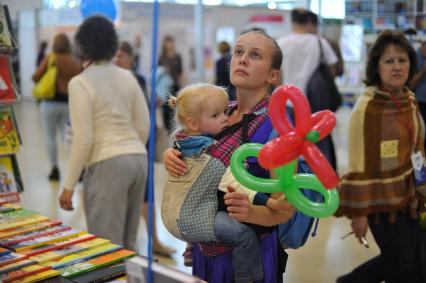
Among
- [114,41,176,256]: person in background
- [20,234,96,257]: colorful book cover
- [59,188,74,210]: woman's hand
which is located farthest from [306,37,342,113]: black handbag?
[20,234,96,257]: colorful book cover

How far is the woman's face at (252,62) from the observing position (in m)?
1.69

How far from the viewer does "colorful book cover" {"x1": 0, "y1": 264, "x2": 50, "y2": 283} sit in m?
1.67

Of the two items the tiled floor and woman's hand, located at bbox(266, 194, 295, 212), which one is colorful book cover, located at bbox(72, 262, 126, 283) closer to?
woman's hand, located at bbox(266, 194, 295, 212)

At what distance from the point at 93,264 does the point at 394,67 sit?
1.51 m

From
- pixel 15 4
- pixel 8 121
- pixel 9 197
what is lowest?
pixel 9 197

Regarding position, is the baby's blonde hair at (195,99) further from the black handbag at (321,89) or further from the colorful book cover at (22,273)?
the black handbag at (321,89)

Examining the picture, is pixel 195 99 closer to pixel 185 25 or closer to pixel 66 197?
pixel 66 197

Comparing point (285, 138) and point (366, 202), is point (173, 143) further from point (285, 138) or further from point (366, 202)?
point (366, 202)

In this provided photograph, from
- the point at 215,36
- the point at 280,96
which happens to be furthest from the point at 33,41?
the point at 280,96

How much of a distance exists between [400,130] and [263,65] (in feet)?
A: 3.56

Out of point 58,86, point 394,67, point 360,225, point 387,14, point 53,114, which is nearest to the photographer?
point 394,67

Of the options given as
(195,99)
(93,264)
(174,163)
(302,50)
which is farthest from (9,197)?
(302,50)

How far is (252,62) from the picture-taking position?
1.69 meters

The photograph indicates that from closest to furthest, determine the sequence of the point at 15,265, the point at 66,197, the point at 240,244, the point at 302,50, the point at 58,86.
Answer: the point at 240,244 → the point at 15,265 → the point at 66,197 → the point at 302,50 → the point at 58,86
